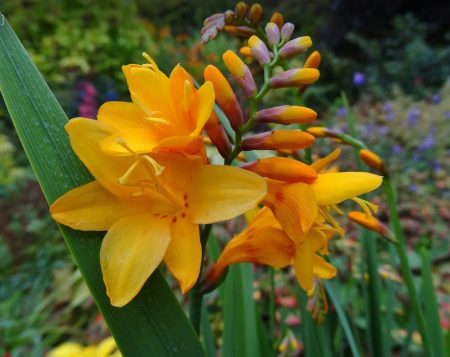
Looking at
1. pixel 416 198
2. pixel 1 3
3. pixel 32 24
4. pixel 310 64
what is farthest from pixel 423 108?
pixel 1 3

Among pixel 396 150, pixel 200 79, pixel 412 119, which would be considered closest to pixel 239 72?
pixel 396 150

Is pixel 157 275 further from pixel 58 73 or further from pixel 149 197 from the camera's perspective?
pixel 58 73

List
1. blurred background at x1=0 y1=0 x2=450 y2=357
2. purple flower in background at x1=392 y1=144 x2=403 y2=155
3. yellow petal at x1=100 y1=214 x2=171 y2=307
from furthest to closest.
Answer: purple flower in background at x1=392 y1=144 x2=403 y2=155
blurred background at x1=0 y1=0 x2=450 y2=357
yellow petal at x1=100 y1=214 x2=171 y2=307

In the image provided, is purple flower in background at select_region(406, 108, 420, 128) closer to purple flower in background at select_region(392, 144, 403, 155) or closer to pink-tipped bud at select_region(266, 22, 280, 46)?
purple flower in background at select_region(392, 144, 403, 155)

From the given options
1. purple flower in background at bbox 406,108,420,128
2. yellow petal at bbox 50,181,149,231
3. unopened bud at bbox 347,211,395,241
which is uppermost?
yellow petal at bbox 50,181,149,231

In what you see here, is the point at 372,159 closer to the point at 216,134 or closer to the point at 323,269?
the point at 323,269

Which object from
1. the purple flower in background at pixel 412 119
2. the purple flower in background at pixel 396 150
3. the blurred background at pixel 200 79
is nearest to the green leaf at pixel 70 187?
the blurred background at pixel 200 79

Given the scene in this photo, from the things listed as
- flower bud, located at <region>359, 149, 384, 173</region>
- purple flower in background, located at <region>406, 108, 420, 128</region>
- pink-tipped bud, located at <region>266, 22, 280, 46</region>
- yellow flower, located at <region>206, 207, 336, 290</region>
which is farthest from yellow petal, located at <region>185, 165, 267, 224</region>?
purple flower in background, located at <region>406, 108, 420, 128</region>
